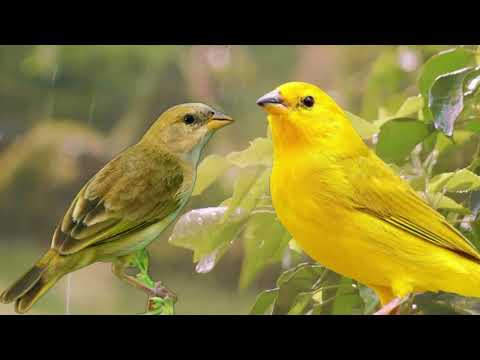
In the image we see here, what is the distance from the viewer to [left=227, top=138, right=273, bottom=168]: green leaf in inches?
72.6

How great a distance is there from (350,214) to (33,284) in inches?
21.6

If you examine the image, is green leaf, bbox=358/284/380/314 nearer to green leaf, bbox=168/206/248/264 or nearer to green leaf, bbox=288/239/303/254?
green leaf, bbox=288/239/303/254

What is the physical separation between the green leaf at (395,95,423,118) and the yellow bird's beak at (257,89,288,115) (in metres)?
0.26

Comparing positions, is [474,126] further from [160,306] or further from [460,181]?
[160,306]

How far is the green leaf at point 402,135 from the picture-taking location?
184 centimetres

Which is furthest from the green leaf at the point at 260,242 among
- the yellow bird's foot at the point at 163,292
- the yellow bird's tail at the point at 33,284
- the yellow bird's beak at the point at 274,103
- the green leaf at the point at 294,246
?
the yellow bird's tail at the point at 33,284

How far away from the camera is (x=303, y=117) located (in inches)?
69.4

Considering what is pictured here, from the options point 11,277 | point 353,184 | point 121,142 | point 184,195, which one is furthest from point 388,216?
point 11,277

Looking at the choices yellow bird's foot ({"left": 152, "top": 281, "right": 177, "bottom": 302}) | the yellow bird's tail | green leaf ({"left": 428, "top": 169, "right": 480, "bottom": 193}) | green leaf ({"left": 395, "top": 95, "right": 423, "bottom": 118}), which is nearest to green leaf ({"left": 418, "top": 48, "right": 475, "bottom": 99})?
green leaf ({"left": 395, "top": 95, "right": 423, "bottom": 118})

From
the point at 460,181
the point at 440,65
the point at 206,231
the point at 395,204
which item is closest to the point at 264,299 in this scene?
the point at 206,231

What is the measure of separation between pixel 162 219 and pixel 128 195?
75 mm

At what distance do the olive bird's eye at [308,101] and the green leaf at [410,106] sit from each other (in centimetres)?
20

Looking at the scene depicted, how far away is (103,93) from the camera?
2.00 metres

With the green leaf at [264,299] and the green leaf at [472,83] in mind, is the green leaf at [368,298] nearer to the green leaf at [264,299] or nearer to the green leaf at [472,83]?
the green leaf at [264,299]
